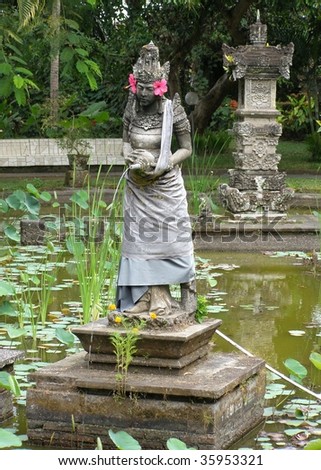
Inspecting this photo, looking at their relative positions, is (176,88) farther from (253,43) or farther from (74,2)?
(253,43)

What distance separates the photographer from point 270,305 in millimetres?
8914

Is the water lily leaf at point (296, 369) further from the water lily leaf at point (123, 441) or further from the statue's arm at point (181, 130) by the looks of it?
the water lily leaf at point (123, 441)

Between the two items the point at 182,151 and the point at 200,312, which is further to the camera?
the point at 200,312

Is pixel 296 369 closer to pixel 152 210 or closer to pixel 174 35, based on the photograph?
pixel 152 210

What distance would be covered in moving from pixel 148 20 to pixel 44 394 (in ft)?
52.0

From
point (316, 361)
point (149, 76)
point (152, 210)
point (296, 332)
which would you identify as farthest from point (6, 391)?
point (296, 332)

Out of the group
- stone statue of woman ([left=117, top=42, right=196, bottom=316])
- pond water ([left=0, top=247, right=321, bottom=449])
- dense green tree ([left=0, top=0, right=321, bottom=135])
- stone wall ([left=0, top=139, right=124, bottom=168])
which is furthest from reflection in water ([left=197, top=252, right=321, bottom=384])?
stone wall ([left=0, top=139, right=124, bottom=168])

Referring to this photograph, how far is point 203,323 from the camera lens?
6039 millimetres

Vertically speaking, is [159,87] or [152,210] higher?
[159,87]

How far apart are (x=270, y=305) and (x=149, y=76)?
3546 mm

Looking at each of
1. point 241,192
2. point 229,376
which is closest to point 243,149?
point 241,192

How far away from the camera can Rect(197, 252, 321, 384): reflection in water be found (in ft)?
24.5

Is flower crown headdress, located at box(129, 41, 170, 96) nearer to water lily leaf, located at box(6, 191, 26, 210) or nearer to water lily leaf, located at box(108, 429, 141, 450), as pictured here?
water lily leaf, located at box(108, 429, 141, 450)

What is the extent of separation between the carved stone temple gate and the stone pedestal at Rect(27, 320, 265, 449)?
752 centimetres
